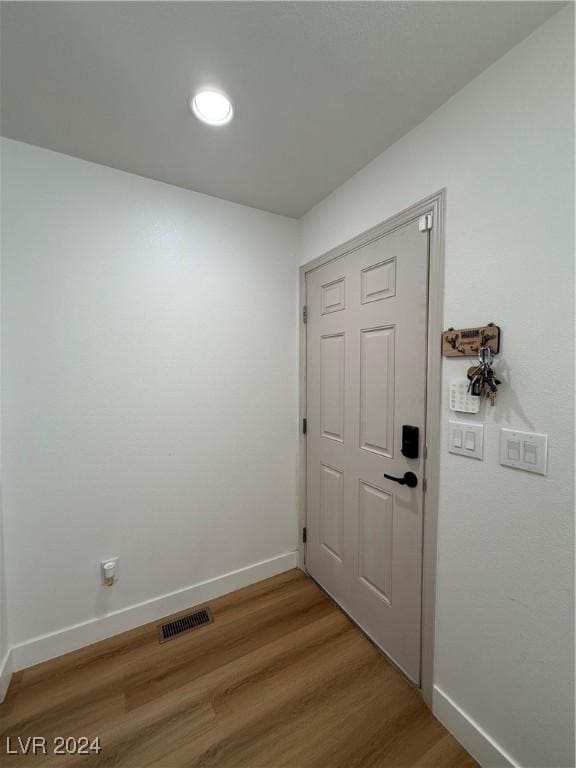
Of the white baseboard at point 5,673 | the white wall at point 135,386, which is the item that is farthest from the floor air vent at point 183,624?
the white baseboard at point 5,673

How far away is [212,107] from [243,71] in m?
0.22

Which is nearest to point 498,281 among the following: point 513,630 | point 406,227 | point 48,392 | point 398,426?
point 406,227

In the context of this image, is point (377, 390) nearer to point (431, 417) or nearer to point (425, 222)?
→ point (431, 417)

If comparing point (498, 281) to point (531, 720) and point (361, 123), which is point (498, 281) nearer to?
point (361, 123)

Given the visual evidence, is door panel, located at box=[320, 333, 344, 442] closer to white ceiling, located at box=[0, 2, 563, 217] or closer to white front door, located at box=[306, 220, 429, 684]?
white front door, located at box=[306, 220, 429, 684]

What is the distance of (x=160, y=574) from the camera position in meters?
1.80

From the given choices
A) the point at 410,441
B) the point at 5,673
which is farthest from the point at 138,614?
the point at 410,441

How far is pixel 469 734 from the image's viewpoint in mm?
1154

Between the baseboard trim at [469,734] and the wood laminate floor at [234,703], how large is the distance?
37 millimetres

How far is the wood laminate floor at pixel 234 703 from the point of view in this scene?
3.78ft

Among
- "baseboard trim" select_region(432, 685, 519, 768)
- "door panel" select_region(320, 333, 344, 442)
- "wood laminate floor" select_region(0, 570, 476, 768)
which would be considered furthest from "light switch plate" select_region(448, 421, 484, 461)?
"wood laminate floor" select_region(0, 570, 476, 768)

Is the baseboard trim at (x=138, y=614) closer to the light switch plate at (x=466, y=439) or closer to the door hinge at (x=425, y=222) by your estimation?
the light switch plate at (x=466, y=439)

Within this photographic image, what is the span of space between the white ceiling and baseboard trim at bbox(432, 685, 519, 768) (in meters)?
2.38

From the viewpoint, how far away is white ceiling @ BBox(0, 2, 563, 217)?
929 mm
